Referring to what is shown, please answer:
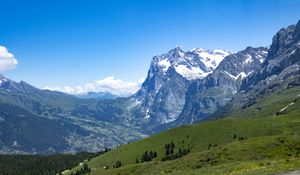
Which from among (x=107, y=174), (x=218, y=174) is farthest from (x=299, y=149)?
(x=107, y=174)

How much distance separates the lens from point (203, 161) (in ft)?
324

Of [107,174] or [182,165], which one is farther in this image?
[107,174]

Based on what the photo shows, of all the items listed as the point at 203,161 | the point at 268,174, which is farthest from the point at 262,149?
the point at 268,174

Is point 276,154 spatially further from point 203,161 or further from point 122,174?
point 122,174

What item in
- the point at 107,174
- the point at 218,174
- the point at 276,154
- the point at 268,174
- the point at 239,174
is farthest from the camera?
the point at 107,174

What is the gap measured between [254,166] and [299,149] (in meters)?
37.2

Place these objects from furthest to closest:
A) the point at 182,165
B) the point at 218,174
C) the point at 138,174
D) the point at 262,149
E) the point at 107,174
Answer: the point at 107,174
the point at 138,174
the point at 182,165
the point at 262,149
the point at 218,174

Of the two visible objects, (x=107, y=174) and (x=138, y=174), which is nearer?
(x=138, y=174)

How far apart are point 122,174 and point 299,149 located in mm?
87150

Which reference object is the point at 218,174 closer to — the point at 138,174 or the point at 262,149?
the point at 262,149

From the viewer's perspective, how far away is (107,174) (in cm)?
18275

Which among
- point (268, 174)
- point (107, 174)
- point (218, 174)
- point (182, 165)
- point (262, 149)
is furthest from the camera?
point (107, 174)

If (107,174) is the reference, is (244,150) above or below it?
above

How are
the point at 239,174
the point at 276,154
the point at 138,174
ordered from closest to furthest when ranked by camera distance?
the point at 239,174 < the point at 276,154 < the point at 138,174
